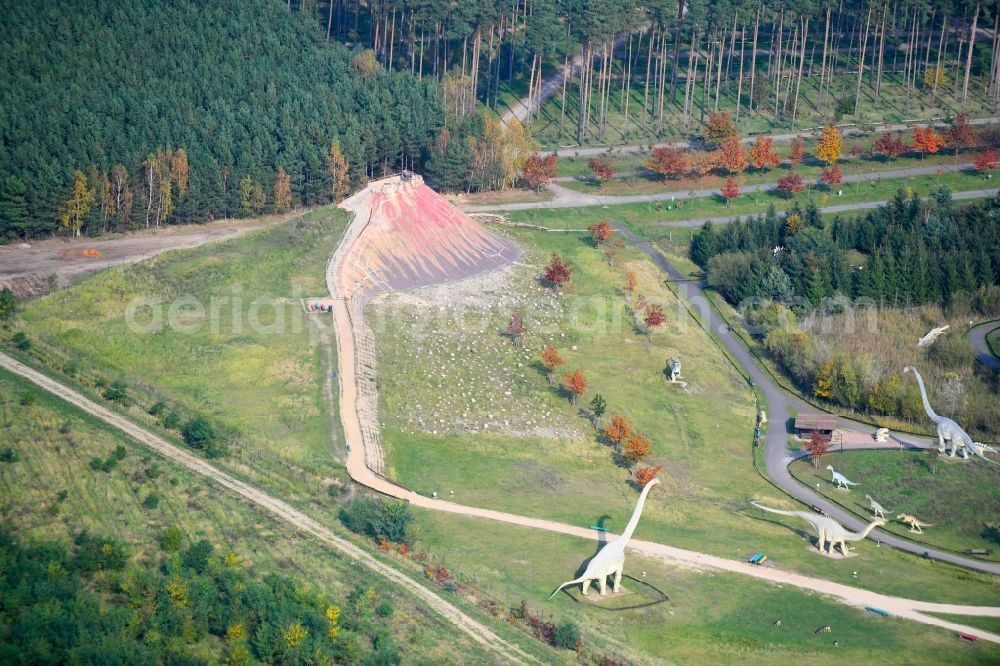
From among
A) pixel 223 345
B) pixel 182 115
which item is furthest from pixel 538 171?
pixel 223 345

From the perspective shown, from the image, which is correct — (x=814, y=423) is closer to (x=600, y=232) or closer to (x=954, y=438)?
(x=954, y=438)

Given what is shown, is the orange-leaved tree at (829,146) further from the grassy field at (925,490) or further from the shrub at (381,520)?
the shrub at (381,520)

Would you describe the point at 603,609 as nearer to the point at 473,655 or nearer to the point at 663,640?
the point at 663,640

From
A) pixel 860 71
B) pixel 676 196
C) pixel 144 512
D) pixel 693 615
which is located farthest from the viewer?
pixel 860 71

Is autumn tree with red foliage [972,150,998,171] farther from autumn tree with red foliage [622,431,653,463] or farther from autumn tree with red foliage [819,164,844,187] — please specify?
autumn tree with red foliage [622,431,653,463]

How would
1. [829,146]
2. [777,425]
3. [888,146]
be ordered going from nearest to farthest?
[777,425] < [829,146] < [888,146]

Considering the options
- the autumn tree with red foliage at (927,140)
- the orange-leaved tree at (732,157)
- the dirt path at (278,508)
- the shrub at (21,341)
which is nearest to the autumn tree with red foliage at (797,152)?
the orange-leaved tree at (732,157)

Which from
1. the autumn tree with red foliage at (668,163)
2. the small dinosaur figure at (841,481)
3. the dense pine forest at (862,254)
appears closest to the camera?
the small dinosaur figure at (841,481)
